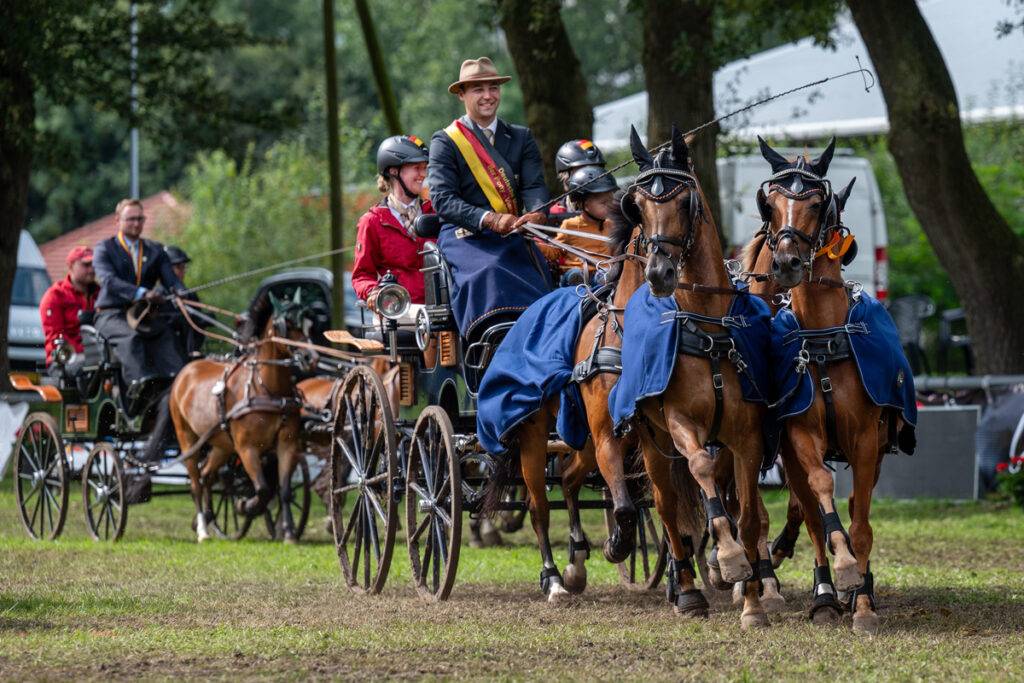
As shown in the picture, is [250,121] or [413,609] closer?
[413,609]

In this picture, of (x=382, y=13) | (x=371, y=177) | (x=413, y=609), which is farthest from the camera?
(x=382, y=13)

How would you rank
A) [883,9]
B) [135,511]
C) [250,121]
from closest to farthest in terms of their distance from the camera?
[883,9] → [135,511] → [250,121]

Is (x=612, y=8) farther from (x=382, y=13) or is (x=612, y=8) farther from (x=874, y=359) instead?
(x=874, y=359)

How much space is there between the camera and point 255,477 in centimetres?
1498

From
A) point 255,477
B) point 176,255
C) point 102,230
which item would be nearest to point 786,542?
point 255,477

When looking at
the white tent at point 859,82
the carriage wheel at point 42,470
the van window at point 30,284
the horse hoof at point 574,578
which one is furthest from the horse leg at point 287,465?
the white tent at point 859,82

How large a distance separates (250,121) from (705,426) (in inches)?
623

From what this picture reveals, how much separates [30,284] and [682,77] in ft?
42.5

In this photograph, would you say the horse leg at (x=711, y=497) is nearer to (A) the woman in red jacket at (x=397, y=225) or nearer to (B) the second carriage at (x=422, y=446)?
(B) the second carriage at (x=422, y=446)

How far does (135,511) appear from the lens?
1925 centimetres

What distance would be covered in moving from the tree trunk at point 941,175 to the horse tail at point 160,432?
24.9 ft

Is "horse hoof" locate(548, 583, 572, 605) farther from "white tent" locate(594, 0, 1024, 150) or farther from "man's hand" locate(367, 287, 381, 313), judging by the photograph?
"white tent" locate(594, 0, 1024, 150)

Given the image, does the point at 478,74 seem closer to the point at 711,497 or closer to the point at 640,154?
the point at 640,154

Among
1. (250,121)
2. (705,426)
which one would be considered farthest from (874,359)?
(250,121)
